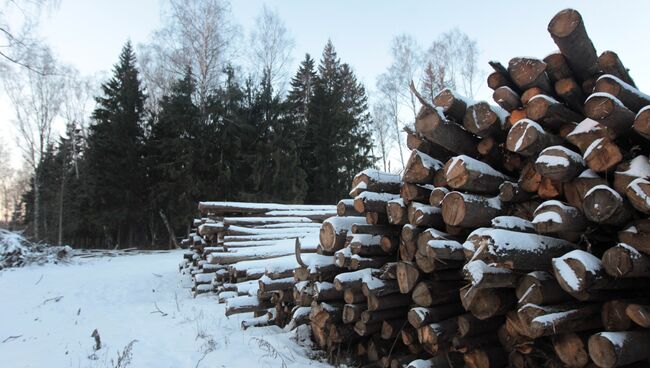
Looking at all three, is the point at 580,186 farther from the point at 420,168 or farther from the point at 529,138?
the point at 420,168

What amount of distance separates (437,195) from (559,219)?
1044 mm

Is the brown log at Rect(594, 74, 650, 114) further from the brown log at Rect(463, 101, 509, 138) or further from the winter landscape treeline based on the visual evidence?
the winter landscape treeline

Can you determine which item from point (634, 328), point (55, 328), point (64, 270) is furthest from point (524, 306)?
point (64, 270)

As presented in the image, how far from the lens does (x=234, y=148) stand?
87.4 feet

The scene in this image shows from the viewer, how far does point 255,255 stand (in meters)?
8.34

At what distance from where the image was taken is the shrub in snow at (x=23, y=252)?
565 inches

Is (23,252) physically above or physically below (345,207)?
below

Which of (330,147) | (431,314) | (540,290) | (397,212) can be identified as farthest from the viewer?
(330,147)

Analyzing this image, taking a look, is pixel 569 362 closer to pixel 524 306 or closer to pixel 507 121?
pixel 524 306

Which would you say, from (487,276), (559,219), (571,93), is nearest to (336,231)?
(487,276)

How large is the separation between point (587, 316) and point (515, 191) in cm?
104

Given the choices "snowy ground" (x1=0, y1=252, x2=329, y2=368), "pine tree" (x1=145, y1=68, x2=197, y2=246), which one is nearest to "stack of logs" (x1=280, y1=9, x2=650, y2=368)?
"snowy ground" (x1=0, y1=252, x2=329, y2=368)

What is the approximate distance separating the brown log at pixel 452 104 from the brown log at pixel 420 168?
0.44 m

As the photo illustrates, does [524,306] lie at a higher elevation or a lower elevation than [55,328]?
higher
